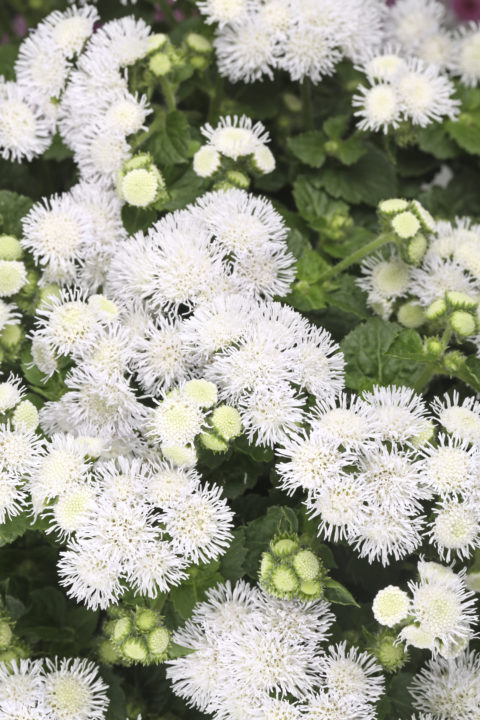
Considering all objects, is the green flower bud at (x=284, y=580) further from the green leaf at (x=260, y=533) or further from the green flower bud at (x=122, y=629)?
the green flower bud at (x=122, y=629)

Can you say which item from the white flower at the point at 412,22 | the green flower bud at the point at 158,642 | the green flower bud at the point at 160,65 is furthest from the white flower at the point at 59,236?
the white flower at the point at 412,22

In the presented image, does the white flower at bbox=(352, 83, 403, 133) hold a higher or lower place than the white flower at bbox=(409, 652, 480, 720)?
higher

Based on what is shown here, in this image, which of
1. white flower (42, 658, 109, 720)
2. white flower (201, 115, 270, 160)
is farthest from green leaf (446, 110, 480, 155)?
white flower (42, 658, 109, 720)

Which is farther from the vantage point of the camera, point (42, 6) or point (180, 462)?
point (42, 6)

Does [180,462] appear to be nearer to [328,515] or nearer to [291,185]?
[328,515]

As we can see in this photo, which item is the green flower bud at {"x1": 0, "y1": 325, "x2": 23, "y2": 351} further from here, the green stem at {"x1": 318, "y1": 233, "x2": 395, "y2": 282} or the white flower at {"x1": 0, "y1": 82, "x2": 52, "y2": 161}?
the green stem at {"x1": 318, "y1": 233, "x2": 395, "y2": 282}

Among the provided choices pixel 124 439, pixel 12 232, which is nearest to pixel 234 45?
pixel 12 232

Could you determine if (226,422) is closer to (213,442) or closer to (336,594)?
(213,442)
